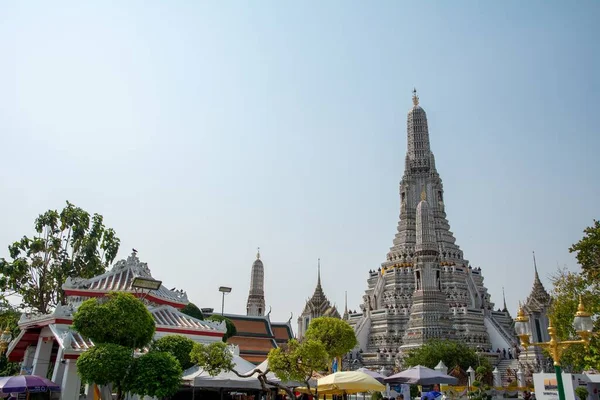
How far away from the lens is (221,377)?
15.5m

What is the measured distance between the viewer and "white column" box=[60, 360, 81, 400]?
53.0ft

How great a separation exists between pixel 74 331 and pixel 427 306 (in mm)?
37344

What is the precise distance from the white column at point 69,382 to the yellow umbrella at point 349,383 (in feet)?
24.9

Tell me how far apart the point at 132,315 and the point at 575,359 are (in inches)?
934

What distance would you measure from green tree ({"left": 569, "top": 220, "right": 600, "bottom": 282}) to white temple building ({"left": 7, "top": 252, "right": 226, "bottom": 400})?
15.8m

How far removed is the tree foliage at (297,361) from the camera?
13836 millimetres

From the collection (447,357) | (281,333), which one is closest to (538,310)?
(447,357)

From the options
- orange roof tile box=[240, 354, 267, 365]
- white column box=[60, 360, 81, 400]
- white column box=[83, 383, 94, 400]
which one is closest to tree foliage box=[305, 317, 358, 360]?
white column box=[83, 383, 94, 400]

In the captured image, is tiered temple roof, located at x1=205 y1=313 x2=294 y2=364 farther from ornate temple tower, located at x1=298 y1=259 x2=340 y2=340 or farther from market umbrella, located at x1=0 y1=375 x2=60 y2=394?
market umbrella, located at x1=0 y1=375 x2=60 y2=394

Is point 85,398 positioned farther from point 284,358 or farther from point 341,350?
point 341,350

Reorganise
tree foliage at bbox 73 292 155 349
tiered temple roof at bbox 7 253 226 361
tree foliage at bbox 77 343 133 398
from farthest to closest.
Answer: tiered temple roof at bbox 7 253 226 361 → tree foliage at bbox 73 292 155 349 → tree foliage at bbox 77 343 133 398

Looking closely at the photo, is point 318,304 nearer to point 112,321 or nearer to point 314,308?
point 314,308

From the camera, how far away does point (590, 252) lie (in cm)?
2273

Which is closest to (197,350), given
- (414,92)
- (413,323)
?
(413,323)
